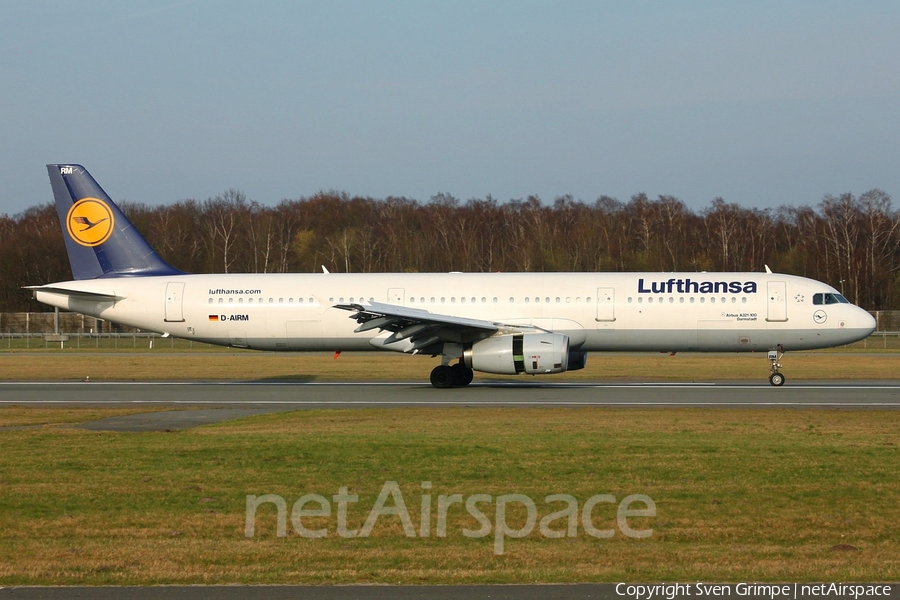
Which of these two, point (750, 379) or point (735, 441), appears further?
point (750, 379)

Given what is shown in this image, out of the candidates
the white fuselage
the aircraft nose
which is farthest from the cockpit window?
the aircraft nose

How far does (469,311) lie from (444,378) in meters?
2.21

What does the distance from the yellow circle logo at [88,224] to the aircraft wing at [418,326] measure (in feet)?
30.1

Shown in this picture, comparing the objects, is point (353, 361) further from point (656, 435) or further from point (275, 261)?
point (275, 261)

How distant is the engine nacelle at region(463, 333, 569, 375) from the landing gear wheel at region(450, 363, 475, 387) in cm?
151

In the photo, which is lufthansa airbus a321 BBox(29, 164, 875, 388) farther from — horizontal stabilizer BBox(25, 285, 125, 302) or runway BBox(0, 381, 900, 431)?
runway BBox(0, 381, 900, 431)

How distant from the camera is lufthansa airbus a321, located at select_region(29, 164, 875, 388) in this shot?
26.6 metres

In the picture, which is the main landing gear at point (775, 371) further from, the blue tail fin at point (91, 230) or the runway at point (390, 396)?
the blue tail fin at point (91, 230)

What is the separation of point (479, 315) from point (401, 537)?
19.1 m

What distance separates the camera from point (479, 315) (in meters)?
28.0

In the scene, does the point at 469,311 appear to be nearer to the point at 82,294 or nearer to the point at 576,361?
the point at 576,361

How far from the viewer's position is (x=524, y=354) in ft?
81.9

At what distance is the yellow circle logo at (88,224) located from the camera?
30.2 m

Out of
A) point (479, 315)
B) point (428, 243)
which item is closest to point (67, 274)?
point (428, 243)
